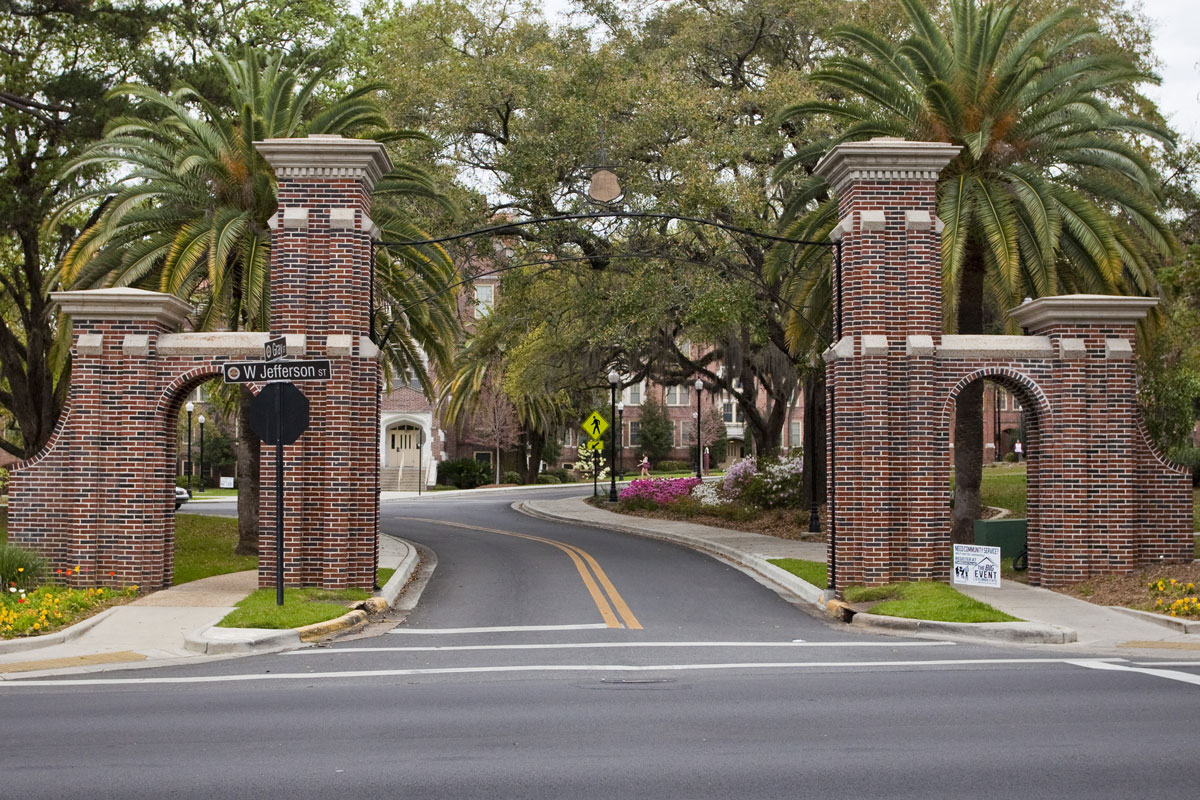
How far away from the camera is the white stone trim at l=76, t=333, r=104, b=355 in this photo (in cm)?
1658

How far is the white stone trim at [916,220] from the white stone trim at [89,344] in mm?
12043

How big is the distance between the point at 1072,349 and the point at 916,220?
310 centimetres

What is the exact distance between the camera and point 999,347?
56.4 ft

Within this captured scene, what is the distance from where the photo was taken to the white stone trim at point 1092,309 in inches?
667

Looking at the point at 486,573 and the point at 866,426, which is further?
the point at 486,573

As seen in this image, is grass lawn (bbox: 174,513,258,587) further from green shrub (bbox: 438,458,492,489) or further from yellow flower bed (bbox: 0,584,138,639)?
green shrub (bbox: 438,458,492,489)

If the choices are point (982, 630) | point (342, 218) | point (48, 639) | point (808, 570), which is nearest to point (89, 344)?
point (342, 218)

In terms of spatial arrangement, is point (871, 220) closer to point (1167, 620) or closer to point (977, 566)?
point (977, 566)

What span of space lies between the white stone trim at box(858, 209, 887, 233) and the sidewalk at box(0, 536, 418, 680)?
9.84 metres

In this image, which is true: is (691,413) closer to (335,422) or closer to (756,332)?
(756,332)

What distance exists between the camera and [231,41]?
30.6 metres

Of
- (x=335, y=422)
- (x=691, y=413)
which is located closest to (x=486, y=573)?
(x=335, y=422)

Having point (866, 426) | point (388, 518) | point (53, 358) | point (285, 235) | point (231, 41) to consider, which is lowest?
point (388, 518)

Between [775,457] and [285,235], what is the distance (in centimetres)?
2199
